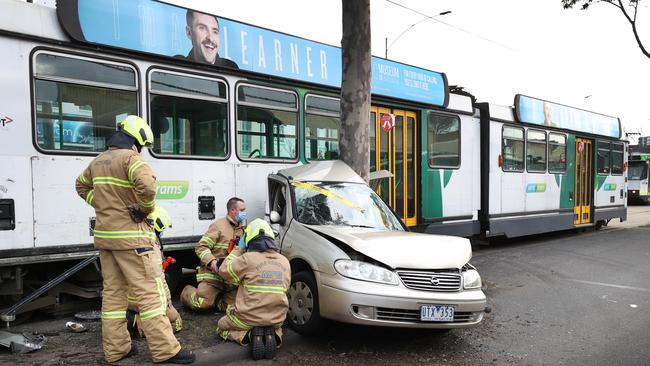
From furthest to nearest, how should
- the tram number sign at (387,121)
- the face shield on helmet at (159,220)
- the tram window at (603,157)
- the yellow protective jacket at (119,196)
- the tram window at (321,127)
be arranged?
1. the tram window at (603,157)
2. the tram number sign at (387,121)
3. the tram window at (321,127)
4. the face shield on helmet at (159,220)
5. the yellow protective jacket at (119,196)

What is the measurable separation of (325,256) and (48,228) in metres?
2.80

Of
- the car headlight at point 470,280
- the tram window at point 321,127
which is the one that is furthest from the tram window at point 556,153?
the car headlight at point 470,280

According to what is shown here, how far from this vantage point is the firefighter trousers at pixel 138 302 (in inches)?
160

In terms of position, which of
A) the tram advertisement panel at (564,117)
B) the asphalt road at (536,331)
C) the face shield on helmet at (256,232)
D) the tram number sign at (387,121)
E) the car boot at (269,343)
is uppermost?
the tram advertisement panel at (564,117)

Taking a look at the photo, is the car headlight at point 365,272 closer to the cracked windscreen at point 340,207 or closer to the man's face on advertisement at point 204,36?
the cracked windscreen at point 340,207

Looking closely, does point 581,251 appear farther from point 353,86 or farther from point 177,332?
point 177,332

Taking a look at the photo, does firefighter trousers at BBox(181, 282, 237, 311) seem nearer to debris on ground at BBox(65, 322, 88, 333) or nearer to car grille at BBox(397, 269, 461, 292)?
debris on ground at BBox(65, 322, 88, 333)

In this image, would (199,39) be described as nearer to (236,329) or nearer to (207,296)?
(207,296)

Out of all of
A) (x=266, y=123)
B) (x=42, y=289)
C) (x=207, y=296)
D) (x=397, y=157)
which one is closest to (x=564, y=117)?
(x=397, y=157)

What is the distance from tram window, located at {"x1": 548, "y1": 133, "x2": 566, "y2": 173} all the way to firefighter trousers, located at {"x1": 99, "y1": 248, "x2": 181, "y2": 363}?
11.4 metres

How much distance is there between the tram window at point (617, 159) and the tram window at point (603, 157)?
0.43 metres

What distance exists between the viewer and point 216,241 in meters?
5.81

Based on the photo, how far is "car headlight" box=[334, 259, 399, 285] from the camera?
4.62 meters

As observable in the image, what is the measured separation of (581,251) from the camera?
11.3 m
